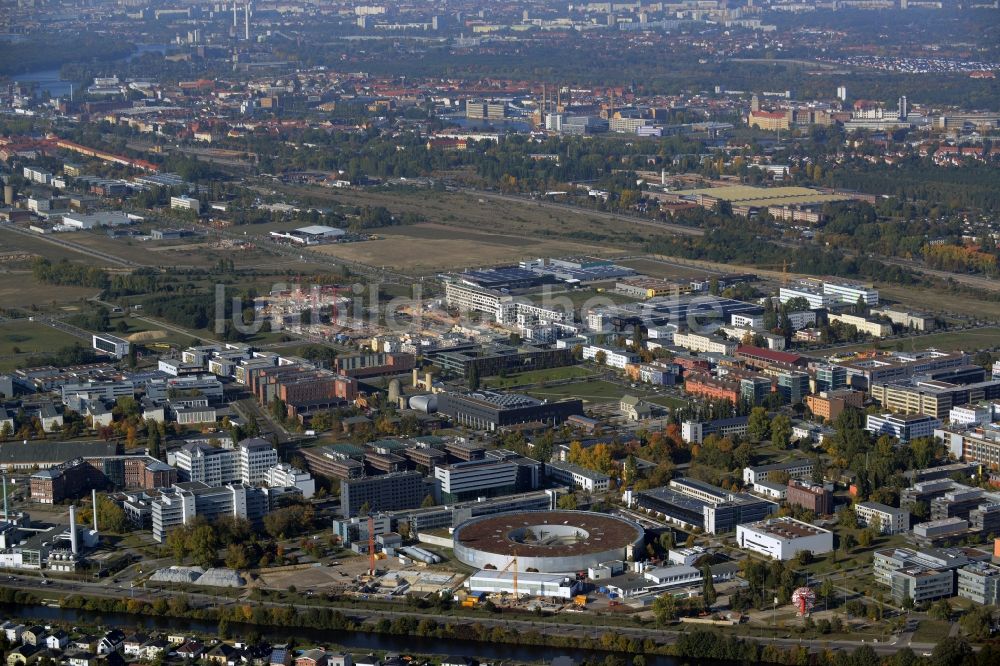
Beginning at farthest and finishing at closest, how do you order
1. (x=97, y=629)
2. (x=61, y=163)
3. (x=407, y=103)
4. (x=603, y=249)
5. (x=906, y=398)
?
1. (x=407, y=103)
2. (x=61, y=163)
3. (x=603, y=249)
4. (x=906, y=398)
5. (x=97, y=629)

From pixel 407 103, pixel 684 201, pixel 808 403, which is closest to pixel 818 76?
pixel 407 103

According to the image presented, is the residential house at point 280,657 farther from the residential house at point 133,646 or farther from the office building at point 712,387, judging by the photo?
the office building at point 712,387

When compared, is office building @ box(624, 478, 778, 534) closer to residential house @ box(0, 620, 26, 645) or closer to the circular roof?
the circular roof

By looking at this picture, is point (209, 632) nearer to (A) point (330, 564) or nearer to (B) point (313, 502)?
(A) point (330, 564)

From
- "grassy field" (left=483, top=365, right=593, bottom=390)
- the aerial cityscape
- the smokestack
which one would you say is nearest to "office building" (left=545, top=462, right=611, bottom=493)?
the aerial cityscape

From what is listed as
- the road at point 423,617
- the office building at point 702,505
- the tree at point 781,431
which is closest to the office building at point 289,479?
the road at point 423,617
